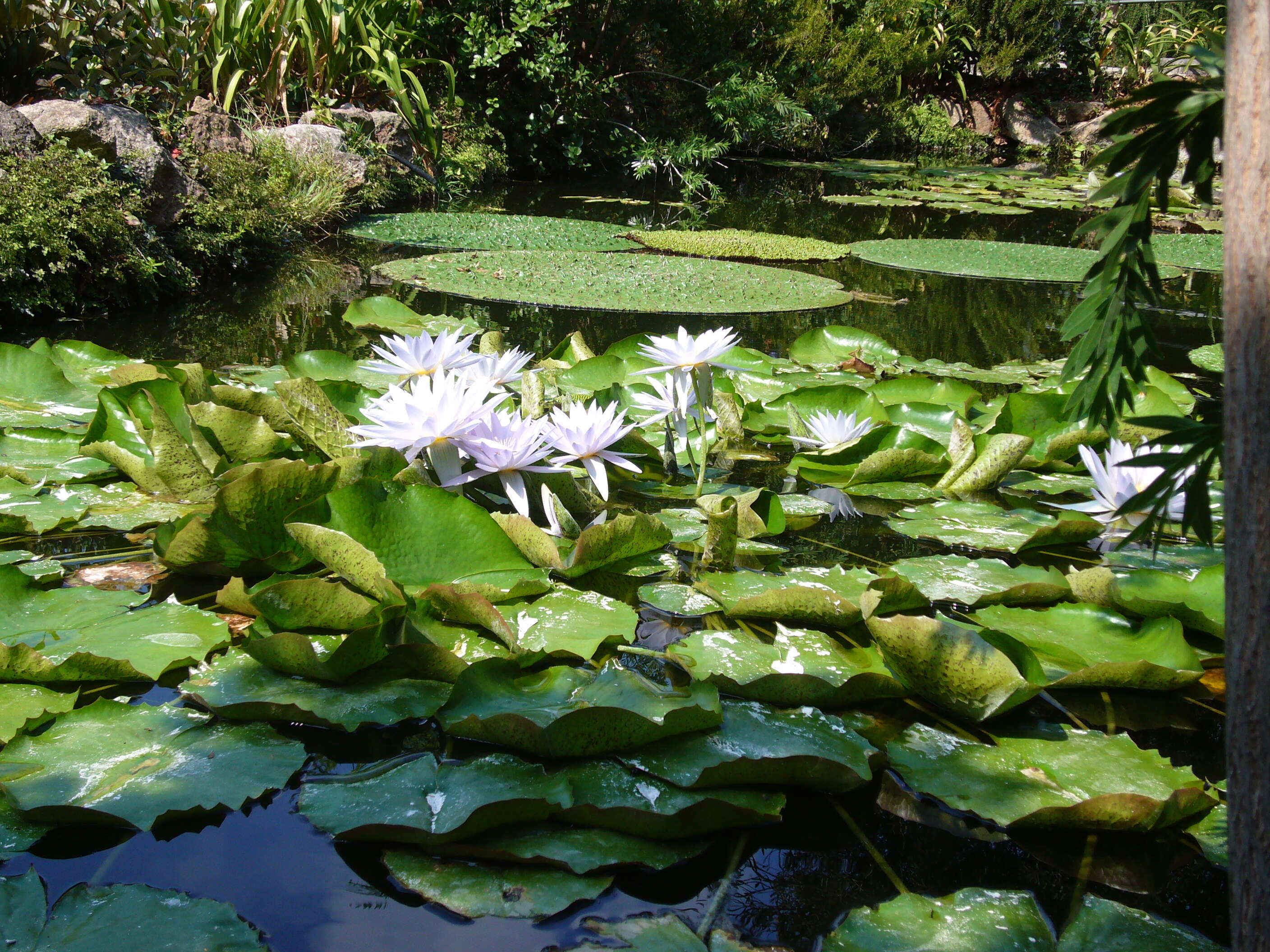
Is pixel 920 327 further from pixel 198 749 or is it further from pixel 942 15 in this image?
pixel 942 15

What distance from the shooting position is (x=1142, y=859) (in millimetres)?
978

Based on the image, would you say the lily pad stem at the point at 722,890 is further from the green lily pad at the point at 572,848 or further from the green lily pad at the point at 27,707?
the green lily pad at the point at 27,707

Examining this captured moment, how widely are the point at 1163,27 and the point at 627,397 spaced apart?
2022cm

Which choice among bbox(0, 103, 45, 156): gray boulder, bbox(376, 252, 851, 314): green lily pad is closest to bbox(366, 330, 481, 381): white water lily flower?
bbox(376, 252, 851, 314): green lily pad

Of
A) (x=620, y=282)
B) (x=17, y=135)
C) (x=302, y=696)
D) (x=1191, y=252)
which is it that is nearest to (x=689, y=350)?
(x=302, y=696)

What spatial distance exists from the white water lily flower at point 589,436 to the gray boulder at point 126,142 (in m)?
3.23

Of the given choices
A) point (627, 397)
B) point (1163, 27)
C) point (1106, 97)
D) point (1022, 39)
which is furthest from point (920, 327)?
point (1163, 27)

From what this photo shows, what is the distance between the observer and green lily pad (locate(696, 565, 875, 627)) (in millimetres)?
1296

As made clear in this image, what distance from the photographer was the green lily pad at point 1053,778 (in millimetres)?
963

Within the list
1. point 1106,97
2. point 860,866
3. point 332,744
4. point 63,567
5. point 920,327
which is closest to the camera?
point 860,866

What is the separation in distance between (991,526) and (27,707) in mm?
1618

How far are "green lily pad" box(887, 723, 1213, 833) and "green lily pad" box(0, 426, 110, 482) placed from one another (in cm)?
157

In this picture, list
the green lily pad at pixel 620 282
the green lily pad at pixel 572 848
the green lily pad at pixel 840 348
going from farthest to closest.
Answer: the green lily pad at pixel 620 282
the green lily pad at pixel 840 348
the green lily pad at pixel 572 848

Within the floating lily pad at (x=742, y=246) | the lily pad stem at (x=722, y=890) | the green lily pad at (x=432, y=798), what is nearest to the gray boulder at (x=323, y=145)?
the floating lily pad at (x=742, y=246)
